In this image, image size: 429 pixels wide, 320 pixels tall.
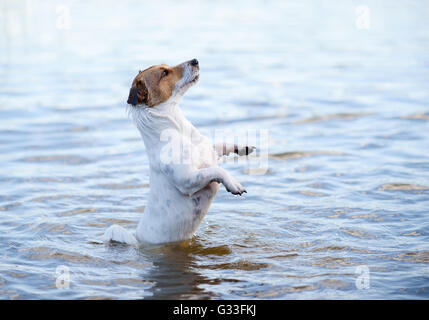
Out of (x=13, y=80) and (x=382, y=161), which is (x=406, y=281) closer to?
(x=382, y=161)

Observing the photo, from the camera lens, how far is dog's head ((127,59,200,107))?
6.27 meters

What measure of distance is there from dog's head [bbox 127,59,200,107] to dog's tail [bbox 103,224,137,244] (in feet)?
4.57

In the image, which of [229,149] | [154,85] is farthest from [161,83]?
[229,149]

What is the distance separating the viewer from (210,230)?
7.39 metres

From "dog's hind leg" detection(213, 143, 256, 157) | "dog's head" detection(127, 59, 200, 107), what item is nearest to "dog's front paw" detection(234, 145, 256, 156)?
"dog's hind leg" detection(213, 143, 256, 157)

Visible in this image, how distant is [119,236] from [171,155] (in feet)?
3.92

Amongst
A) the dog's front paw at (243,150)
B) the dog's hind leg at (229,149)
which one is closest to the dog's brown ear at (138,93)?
the dog's hind leg at (229,149)

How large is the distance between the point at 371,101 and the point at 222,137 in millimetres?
3497

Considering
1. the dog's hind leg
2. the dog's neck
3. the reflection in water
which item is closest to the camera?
the reflection in water

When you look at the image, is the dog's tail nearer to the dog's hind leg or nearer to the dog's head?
the dog's hind leg

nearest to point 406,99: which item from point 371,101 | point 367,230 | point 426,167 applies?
→ point 371,101

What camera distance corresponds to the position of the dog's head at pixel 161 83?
Answer: 6.27 m

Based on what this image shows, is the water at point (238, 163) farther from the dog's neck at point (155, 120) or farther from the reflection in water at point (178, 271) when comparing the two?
the dog's neck at point (155, 120)

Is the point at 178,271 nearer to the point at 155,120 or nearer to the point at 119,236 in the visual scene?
the point at 119,236
